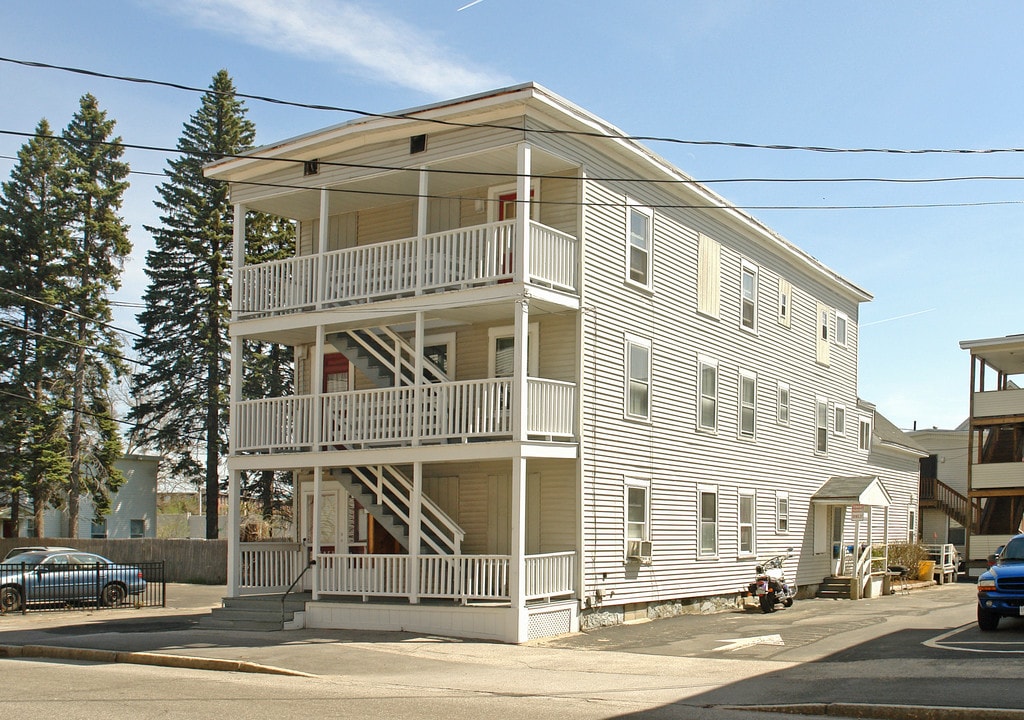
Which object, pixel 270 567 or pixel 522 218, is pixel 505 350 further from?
pixel 270 567

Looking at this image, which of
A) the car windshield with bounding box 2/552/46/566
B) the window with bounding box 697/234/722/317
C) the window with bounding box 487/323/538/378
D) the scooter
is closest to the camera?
the window with bounding box 487/323/538/378

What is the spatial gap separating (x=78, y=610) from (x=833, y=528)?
2127 centimetres

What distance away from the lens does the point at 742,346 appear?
1112 inches

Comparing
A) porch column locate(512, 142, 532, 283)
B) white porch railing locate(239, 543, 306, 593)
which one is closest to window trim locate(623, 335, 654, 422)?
porch column locate(512, 142, 532, 283)

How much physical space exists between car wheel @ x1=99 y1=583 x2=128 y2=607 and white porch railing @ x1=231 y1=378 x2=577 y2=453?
7447mm

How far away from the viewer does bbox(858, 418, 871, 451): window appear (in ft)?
121

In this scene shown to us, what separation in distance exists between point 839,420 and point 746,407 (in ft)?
26.2

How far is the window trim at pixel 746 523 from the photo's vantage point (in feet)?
89.4

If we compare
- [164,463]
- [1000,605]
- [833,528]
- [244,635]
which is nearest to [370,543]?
[244,635]

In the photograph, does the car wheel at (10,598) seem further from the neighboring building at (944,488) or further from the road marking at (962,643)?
the neighboring building at (944,488)

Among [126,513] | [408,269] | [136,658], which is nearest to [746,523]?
[408,269]

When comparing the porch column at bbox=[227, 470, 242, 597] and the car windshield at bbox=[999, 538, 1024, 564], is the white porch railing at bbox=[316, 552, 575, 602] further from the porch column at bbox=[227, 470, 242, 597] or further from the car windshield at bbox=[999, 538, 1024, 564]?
the car windshield at bbox=[999, 538, 1024, 564]

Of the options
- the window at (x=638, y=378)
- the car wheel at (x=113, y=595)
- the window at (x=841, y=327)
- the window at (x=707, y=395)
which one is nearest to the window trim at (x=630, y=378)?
the window at (x=638, y=378)

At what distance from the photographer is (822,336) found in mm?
33781
